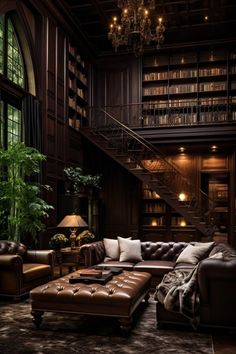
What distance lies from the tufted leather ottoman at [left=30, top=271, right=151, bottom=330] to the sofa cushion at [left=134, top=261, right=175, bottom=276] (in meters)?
1.51

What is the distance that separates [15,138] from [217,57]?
633cm

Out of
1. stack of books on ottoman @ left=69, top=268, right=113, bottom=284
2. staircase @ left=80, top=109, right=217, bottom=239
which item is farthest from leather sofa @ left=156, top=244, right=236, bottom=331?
staircase @ left=80, top=109, right=217, bottom=239

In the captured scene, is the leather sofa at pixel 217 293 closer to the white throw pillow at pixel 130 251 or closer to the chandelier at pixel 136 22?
the white throw pillow at pixel 130 251

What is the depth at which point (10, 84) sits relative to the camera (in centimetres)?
711

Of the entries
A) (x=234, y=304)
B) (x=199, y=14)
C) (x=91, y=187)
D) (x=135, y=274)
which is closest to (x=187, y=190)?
(x=91, y=187)

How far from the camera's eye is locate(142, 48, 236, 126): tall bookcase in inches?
420

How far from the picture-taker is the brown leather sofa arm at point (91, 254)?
598 cm

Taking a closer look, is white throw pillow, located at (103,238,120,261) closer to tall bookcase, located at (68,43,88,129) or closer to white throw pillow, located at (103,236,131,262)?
white throw pillow, located at (103,236,131,262)

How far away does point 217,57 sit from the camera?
10891mm

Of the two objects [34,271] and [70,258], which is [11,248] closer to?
[34,271]

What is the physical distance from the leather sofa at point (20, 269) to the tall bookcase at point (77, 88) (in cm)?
455

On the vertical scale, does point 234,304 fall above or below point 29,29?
below

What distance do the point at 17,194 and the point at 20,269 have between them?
4.69 ft

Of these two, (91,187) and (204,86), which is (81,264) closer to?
(91,187)
